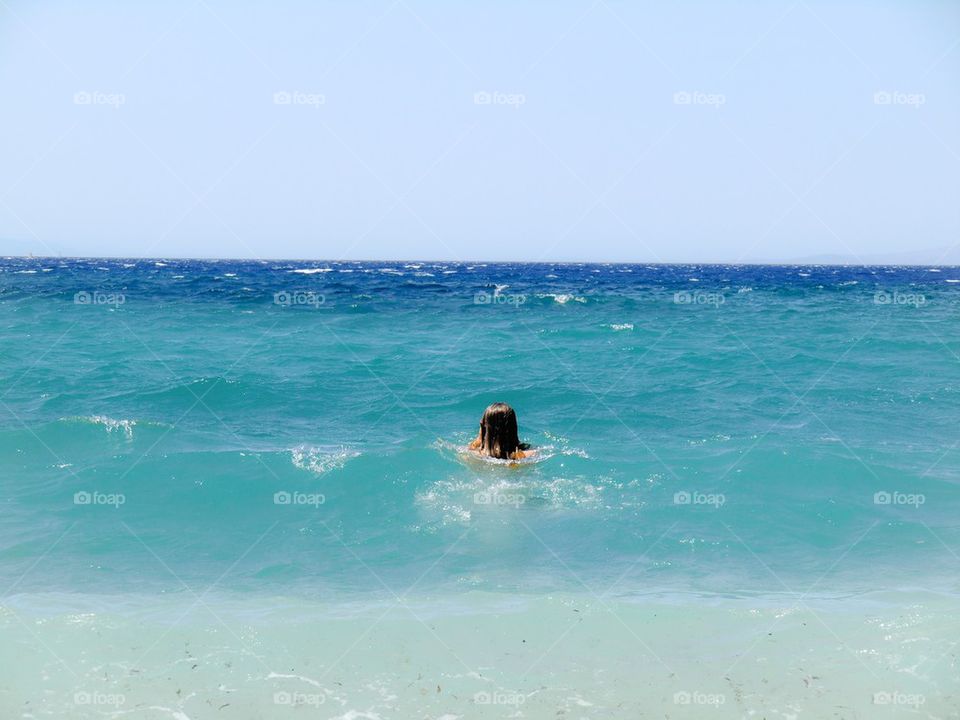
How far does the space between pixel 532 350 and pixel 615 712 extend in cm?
1852

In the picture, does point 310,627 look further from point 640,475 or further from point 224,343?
point 224,343

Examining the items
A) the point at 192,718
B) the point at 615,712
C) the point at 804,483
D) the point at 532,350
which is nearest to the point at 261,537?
the point at 192,718
